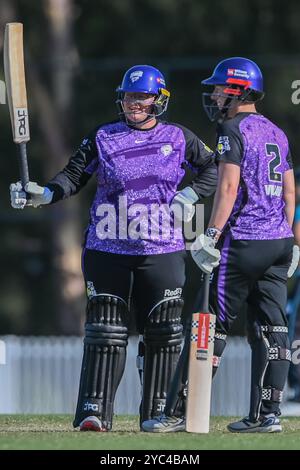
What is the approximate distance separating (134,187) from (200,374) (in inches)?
43.0

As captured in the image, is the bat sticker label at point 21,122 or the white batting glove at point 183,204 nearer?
the white batting glove at point 183,204

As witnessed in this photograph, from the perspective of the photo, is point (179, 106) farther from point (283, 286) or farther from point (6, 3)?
point (283, 286)

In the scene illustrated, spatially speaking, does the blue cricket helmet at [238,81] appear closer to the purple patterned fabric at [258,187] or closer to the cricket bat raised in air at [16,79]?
the purple patterned fabric at [258,187]

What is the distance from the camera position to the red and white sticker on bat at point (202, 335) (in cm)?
717

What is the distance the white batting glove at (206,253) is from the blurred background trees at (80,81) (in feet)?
35.9

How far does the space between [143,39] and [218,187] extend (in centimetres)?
1773

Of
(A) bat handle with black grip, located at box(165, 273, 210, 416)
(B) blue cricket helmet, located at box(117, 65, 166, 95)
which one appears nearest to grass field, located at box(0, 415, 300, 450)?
(A) bat handle with black grip, located at box(165, 273, 210, 416)

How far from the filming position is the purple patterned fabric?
24.1 feet

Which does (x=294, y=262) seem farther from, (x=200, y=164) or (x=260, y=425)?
(x=260, y=425)

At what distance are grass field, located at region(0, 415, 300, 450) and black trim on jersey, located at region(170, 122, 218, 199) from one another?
1376 mm

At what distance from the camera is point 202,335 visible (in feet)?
23.6

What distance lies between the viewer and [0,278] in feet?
80.3

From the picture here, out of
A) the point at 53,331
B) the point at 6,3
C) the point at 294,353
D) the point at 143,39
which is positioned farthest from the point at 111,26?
the point at 294,353

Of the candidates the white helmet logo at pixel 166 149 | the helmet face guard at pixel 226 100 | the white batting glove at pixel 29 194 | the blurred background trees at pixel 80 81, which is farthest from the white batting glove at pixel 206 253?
the blurred background trees at pixel 80 81
